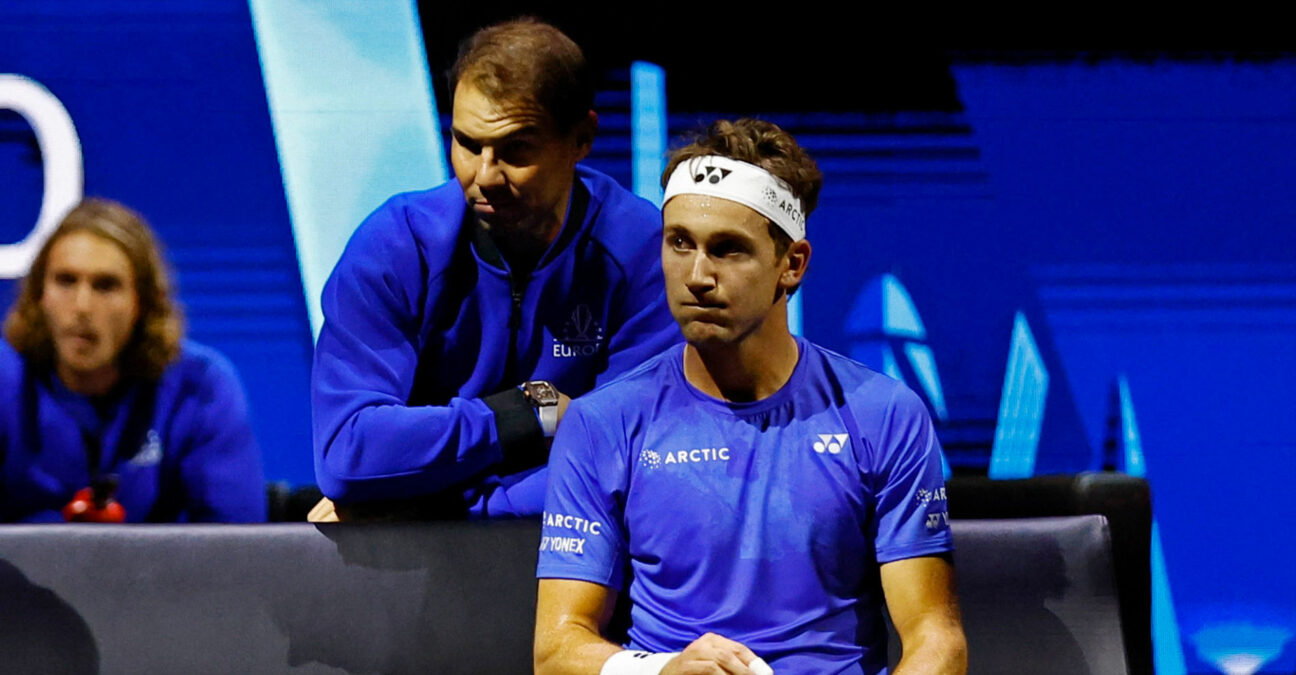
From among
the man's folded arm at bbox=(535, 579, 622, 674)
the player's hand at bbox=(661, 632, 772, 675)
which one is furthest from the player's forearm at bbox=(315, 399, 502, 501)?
the player's hand at bbox=(661, 632, 772, 675)

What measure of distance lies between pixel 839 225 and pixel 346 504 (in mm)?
1644

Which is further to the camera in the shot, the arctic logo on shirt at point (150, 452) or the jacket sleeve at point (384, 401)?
the arctic logo on shirt at point (150, 452)

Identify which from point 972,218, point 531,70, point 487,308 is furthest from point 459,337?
point 972,218

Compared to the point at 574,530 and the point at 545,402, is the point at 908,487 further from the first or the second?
the point at 545,402

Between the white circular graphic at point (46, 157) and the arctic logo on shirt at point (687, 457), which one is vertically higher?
the white circular graphic at point (46, 157)

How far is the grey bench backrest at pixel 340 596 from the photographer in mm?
2367

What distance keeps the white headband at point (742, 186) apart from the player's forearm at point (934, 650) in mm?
615

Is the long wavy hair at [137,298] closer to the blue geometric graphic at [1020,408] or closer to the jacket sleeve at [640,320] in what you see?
the jacket sleeve at [640,320]

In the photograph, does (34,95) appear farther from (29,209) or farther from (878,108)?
(878,108)

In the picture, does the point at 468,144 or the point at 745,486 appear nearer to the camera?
the point at 745,486

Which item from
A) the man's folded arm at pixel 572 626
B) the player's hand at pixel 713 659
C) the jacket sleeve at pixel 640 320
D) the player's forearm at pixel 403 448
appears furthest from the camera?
the jacket sleeve at pixel 640 320

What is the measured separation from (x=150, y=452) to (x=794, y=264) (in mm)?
1940

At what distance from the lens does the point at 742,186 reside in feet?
6.68

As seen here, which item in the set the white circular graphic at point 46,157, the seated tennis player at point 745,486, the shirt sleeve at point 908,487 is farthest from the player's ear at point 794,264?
the white circular graphic at point 46,157
